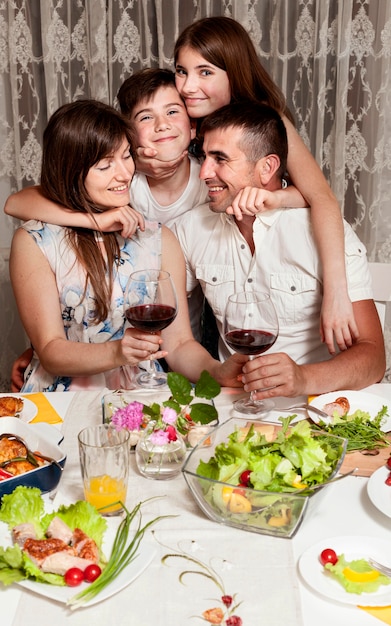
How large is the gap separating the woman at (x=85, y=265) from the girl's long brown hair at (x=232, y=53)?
15.7 inches

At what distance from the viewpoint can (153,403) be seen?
1354 millimetres

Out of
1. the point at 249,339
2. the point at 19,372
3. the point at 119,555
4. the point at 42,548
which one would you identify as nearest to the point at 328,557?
the point at 119,555

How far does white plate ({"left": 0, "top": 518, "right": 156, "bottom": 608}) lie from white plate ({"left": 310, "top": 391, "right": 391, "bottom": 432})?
596mm

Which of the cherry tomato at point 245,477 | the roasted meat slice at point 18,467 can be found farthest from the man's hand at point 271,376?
the roasted meat slice at point 18,467

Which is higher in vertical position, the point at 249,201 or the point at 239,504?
the point at 249,201

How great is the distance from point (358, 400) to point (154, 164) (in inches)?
37.2

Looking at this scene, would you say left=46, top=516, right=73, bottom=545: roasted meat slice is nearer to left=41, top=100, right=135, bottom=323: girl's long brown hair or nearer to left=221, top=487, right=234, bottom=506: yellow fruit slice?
left=221, top=487, right=234, bottom=506: yellow fruit slice

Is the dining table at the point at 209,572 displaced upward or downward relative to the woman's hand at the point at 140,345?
downward

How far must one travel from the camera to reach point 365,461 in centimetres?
134

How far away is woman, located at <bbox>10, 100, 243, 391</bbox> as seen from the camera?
6.14 feet

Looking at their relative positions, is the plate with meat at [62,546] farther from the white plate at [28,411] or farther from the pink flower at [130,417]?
the white plate at [28,411]

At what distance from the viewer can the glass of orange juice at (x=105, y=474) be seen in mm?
1172

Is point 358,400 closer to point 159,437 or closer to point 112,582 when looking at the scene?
point 159,437

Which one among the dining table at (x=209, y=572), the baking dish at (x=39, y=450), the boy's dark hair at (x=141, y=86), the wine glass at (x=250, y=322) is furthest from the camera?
the boy's dark hair at (x=141, y=86)
